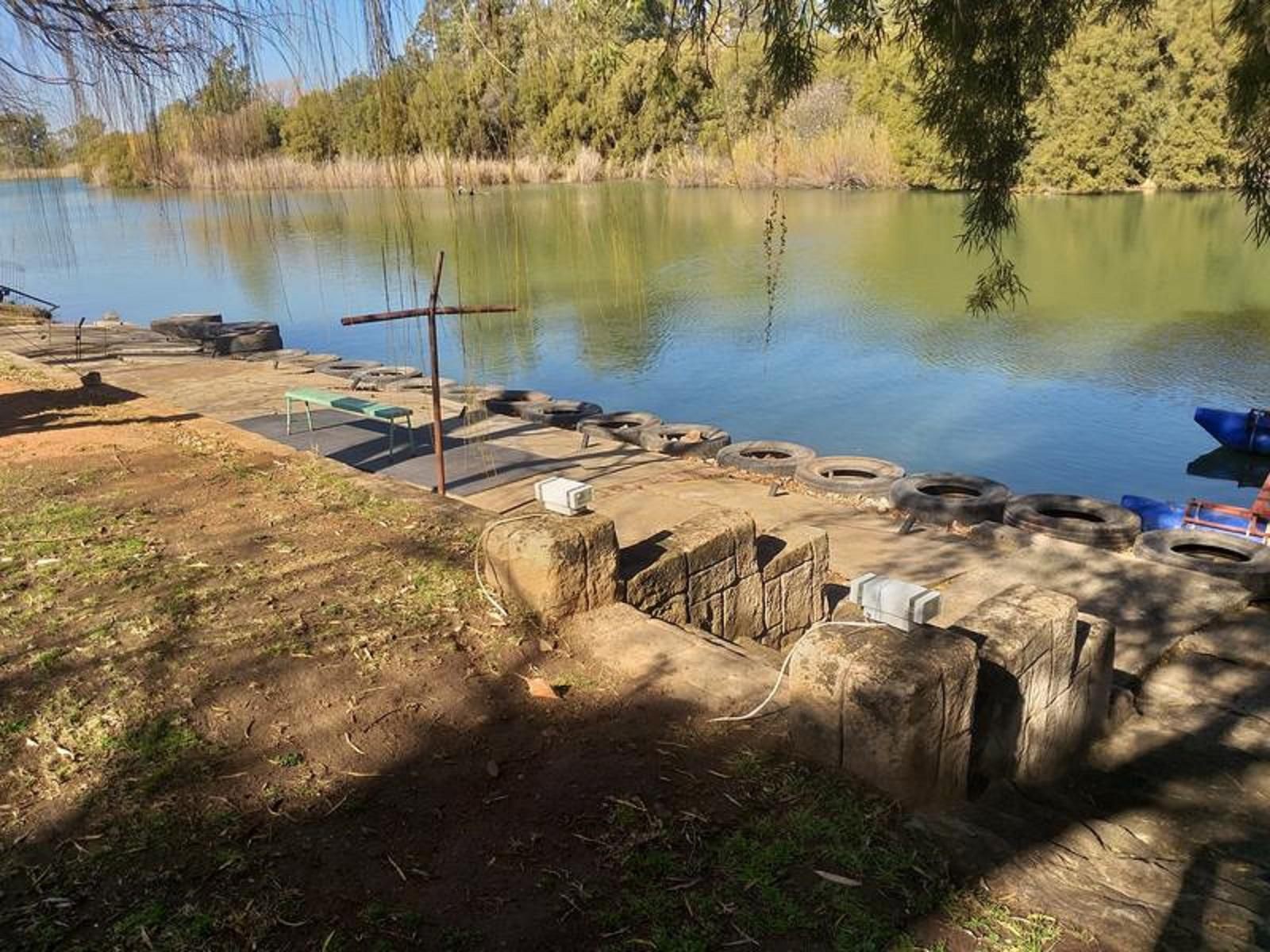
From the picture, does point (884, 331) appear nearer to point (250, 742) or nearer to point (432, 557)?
point (432, 557)

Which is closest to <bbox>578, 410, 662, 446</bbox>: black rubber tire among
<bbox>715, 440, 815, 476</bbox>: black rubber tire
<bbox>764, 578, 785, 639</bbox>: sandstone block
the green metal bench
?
<bbox>715, 440, 815, 476</bbox>: black rubber tire

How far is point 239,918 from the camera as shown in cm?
246

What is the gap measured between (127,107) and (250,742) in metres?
3.28

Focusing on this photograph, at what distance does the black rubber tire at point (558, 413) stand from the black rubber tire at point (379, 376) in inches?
86.2

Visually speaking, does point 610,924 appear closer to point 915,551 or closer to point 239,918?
point 239,918

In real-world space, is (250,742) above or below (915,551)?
above

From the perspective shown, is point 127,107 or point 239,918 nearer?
point 239,918

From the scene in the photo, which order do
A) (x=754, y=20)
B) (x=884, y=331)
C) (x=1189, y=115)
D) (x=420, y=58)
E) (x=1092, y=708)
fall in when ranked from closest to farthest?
(x=420, y=58) → (x=1092, y=708) → (x=754, y=20) → (x=884, y=331) → (x=1189, y=115)

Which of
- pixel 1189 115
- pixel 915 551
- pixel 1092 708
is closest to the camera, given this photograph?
pixel 1092 708

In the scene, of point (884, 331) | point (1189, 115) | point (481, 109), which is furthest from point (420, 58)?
point (1189, 115)

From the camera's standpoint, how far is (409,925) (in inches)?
97.3

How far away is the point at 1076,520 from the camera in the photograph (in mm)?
9719

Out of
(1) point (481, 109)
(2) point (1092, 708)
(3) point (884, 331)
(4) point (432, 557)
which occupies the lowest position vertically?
(3) point (884, 331)

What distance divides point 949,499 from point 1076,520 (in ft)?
4.26
